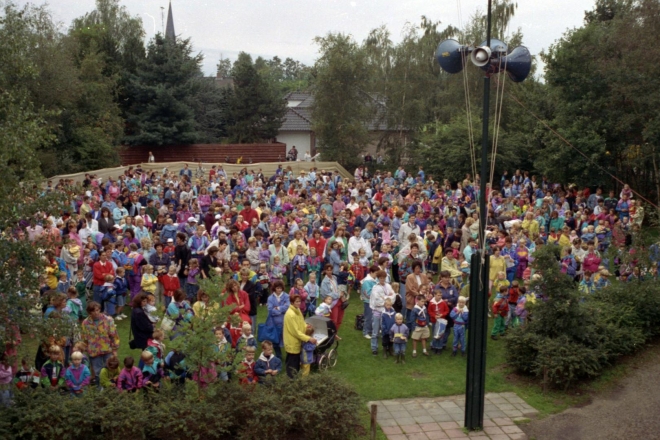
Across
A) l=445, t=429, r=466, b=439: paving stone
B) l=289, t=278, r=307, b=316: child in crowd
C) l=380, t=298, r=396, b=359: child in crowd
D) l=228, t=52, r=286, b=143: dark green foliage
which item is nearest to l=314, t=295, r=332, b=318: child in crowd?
l=289, t=278, r=307, b=316: child in crowd

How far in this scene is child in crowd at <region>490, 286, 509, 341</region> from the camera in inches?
533

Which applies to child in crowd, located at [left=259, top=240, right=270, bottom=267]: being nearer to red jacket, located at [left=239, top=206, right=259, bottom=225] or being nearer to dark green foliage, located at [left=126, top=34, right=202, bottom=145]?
red jacket, located at [left=239, top=206, right=259, bottom=225]

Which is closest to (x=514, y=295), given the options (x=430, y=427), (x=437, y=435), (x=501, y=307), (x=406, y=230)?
(x=501, y=307)

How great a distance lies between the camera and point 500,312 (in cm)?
1366

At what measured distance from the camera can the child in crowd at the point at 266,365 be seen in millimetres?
10320

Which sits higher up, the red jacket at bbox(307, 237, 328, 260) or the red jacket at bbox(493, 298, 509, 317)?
the red jacket at bbox(307, 237, 328, 260)

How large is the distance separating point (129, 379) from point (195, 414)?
4.11 ft

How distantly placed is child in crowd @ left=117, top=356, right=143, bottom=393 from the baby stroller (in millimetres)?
3103

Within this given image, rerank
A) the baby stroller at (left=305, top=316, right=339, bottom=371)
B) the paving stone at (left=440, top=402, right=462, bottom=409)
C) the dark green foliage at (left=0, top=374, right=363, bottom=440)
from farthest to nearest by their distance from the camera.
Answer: the baby stroller at (left=305, top=316, right=339, bottom=371)
the paving stone at (left=440, top=402, right=462, bottom=409)
the dark green foliage at (left=0, top=374, right=363, bottom=440)

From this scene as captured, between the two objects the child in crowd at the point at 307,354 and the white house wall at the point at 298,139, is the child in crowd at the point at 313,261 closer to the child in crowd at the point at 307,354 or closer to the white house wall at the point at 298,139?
the child in crowd at the point at 307,354

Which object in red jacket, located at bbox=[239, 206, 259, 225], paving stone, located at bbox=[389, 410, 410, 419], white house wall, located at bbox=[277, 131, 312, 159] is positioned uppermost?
white house wall, located at bbox=[277, 131, 312, 159]

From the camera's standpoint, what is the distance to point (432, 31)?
1704 inches

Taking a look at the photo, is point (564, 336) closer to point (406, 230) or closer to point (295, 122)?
point (406, 230)

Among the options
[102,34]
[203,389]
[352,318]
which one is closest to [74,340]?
[203,389]
